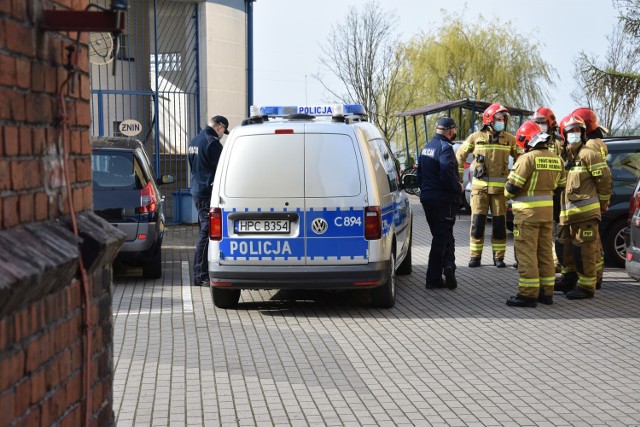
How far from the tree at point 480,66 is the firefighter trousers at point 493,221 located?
34309 millimetres

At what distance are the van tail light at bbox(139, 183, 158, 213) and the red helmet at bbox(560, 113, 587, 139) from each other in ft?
15.5

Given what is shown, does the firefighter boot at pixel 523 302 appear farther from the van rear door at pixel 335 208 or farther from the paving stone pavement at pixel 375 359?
the van rear door at pixel 335 208

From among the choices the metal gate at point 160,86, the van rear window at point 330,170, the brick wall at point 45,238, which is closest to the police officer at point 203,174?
the van rear window at point 330,170


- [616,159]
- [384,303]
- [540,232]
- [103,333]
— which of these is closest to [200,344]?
[384,303]

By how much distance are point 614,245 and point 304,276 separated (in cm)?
544

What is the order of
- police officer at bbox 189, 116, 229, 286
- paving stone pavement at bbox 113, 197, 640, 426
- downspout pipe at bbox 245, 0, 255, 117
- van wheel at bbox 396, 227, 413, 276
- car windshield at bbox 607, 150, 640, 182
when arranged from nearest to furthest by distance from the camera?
1. paving stone pavement at bbox 113, 197, 640, 426
2. police officer at bbox 189, 116, 229, 286
3. van wheel at bbox 396, 227, 413, 276
4. car windshield at bbox 607, 150, 640, 182
5. downspout pipe at bbox 245, 0, 255, 117

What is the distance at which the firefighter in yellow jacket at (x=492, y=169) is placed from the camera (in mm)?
12977

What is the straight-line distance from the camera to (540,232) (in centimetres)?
1005

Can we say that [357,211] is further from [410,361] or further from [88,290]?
[88,290]

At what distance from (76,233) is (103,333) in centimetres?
53

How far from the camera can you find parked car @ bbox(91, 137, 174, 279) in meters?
11.7

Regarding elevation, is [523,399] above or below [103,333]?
below

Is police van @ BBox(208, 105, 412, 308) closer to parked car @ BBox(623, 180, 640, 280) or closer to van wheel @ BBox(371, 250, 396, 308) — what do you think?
van wheel @ BBox(371, 250, 396, 308)

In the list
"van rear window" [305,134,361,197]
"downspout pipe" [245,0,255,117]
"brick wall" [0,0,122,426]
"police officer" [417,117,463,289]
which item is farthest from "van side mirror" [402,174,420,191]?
"downspout pipe" [245,0,255,117]
